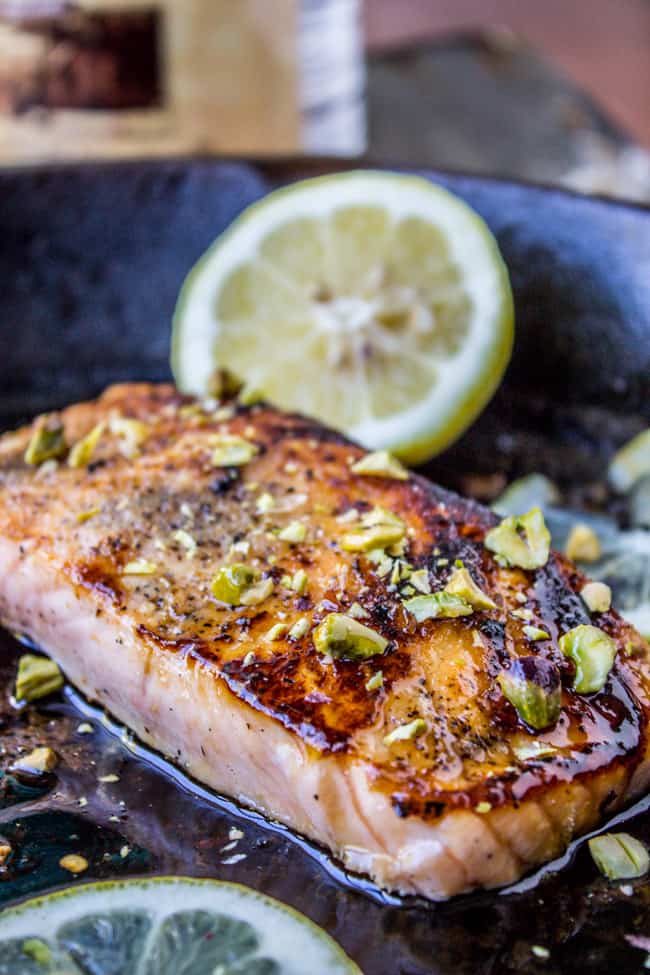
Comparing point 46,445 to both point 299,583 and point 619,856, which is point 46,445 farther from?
point 619,856

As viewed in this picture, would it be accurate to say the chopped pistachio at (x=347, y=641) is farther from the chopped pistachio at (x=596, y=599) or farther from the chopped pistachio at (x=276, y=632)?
the chopped pistachio at (x=596, y=599)

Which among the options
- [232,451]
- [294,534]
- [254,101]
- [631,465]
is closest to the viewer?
[294,534]

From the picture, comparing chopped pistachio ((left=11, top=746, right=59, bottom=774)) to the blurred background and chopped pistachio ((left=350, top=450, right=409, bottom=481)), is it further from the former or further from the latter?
the blurred background

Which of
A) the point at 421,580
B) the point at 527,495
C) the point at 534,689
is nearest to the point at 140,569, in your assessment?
the point at 421,580

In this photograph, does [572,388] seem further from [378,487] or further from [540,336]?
[378,487]

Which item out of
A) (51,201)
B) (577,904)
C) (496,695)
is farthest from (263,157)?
(577,904)

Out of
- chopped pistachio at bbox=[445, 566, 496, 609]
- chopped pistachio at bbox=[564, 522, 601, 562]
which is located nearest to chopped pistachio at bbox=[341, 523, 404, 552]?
chopped pistachio at bbox=[445, 566, 496, 609]

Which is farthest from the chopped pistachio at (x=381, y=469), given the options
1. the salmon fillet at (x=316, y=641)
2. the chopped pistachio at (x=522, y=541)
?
the chopped pistachio at (x=522, y=541)
